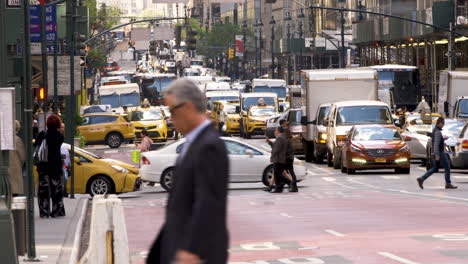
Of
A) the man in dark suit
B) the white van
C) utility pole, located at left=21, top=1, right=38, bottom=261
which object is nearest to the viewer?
the man in dark suit

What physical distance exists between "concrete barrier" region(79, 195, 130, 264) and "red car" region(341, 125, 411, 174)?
2117cm

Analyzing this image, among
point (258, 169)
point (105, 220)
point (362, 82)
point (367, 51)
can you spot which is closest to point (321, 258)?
point (105, 220)

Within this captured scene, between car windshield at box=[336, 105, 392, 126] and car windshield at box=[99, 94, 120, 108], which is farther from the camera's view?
car windshield at box=[99, 94, 120, 108]

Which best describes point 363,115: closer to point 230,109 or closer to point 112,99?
point 230,109

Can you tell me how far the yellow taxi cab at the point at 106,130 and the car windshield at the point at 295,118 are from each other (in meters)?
11.0

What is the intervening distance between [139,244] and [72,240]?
979mm

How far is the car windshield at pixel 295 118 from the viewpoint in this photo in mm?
48375

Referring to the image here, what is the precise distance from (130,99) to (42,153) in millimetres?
55035

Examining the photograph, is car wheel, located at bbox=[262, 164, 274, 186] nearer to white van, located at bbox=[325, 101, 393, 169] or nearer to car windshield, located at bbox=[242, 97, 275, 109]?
white van, located at bbox=[325, 101, 393, 169]

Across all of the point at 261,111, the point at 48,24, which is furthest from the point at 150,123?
the point at 48,24

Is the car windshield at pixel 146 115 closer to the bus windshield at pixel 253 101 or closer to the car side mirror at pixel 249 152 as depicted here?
the bus windshield at pixel 253 101

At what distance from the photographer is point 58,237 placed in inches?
754

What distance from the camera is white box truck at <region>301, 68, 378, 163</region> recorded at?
43312 millimetres

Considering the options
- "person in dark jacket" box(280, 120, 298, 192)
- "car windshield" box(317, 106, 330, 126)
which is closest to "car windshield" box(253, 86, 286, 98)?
"car windshield" box(317, 106, 330, 126)
